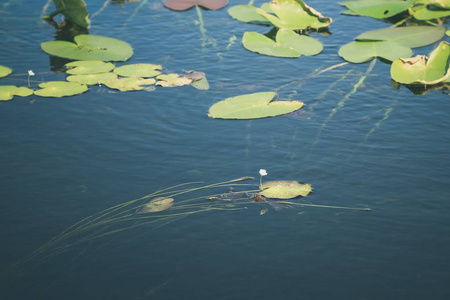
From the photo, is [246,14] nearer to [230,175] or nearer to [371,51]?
[371,51]

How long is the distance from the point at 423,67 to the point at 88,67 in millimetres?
2777

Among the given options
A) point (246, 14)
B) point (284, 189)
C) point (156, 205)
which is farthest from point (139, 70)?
point (284, 189)

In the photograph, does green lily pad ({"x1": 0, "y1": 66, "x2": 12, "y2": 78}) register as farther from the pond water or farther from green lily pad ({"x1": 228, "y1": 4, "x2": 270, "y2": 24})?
green lily pad ({"x1": 228, "y1": 4, "x2": 270, "y2": 24})

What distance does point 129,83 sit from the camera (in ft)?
15.6

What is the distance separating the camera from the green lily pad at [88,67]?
4941 mm

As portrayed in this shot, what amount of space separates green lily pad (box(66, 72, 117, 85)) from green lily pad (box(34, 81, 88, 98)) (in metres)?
0.06

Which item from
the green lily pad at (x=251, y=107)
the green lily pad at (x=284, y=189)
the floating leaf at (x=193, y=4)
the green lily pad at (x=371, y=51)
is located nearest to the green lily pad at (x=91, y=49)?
the floating leaf at (x=193, y=4)

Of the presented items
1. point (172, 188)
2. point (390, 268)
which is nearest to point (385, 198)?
point (390, 268)

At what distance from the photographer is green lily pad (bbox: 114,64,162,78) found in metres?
4.88

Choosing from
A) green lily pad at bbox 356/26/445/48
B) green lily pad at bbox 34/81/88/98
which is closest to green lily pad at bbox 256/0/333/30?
green lily pad at bbox 356/26/445/48

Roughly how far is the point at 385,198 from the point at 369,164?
1.20ft

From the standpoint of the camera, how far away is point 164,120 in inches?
169

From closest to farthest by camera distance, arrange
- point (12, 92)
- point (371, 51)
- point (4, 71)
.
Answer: point (12, 92) < point (4, 71) < point (371, 51)

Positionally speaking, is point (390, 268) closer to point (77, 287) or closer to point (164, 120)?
point (77, 287)
